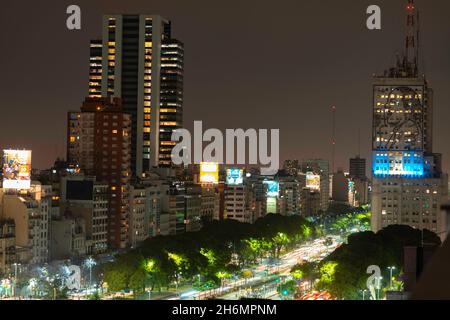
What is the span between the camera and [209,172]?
5381cm

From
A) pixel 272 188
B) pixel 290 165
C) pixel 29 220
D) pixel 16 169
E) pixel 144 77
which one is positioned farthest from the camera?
pixel 290 165

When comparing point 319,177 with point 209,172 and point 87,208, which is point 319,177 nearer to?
point 209,172

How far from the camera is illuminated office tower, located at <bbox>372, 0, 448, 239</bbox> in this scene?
50.1 meters

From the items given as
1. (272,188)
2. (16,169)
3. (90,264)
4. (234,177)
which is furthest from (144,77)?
(90,264)

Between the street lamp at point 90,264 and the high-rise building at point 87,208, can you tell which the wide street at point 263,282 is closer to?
the street lamp at point 90,264

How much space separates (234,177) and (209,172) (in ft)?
10.3

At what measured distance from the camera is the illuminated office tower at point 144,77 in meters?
58.6

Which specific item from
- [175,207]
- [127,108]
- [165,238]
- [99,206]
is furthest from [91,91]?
[165,238]

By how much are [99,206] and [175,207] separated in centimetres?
974

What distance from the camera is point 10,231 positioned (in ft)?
97.7

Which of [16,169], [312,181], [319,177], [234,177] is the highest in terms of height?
[16,169]

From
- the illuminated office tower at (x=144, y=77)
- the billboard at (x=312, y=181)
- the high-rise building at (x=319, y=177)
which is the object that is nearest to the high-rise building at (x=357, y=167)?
the high-rise building at (x=319, y=177)
